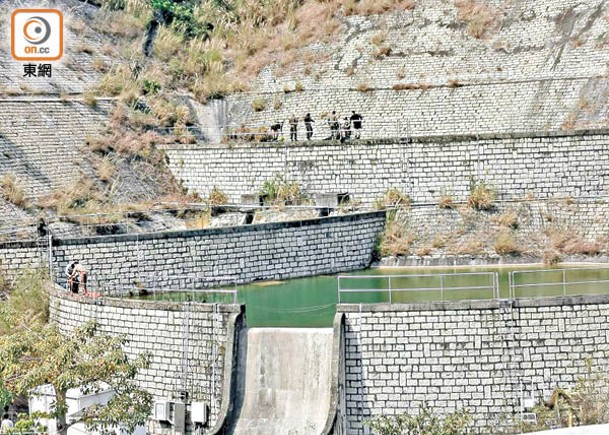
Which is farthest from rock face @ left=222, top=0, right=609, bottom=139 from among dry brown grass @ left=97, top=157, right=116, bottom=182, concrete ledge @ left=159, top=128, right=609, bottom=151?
dry brown grass @ left=97, top=157, right=116, bottom=182

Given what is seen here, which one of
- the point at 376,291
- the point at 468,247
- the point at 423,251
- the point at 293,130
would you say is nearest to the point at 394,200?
the point at 423,251

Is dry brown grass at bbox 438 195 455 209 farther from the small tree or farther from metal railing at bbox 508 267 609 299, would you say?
the small tree

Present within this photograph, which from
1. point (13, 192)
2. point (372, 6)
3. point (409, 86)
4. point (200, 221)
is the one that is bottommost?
point (200, 221)

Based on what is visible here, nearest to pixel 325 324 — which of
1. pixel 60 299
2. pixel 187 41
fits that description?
pixel 60 299

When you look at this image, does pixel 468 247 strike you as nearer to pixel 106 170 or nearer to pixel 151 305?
pixel 106 170

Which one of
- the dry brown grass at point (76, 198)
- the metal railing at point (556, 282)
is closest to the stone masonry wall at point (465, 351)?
the metal railing at point (556, 282)
